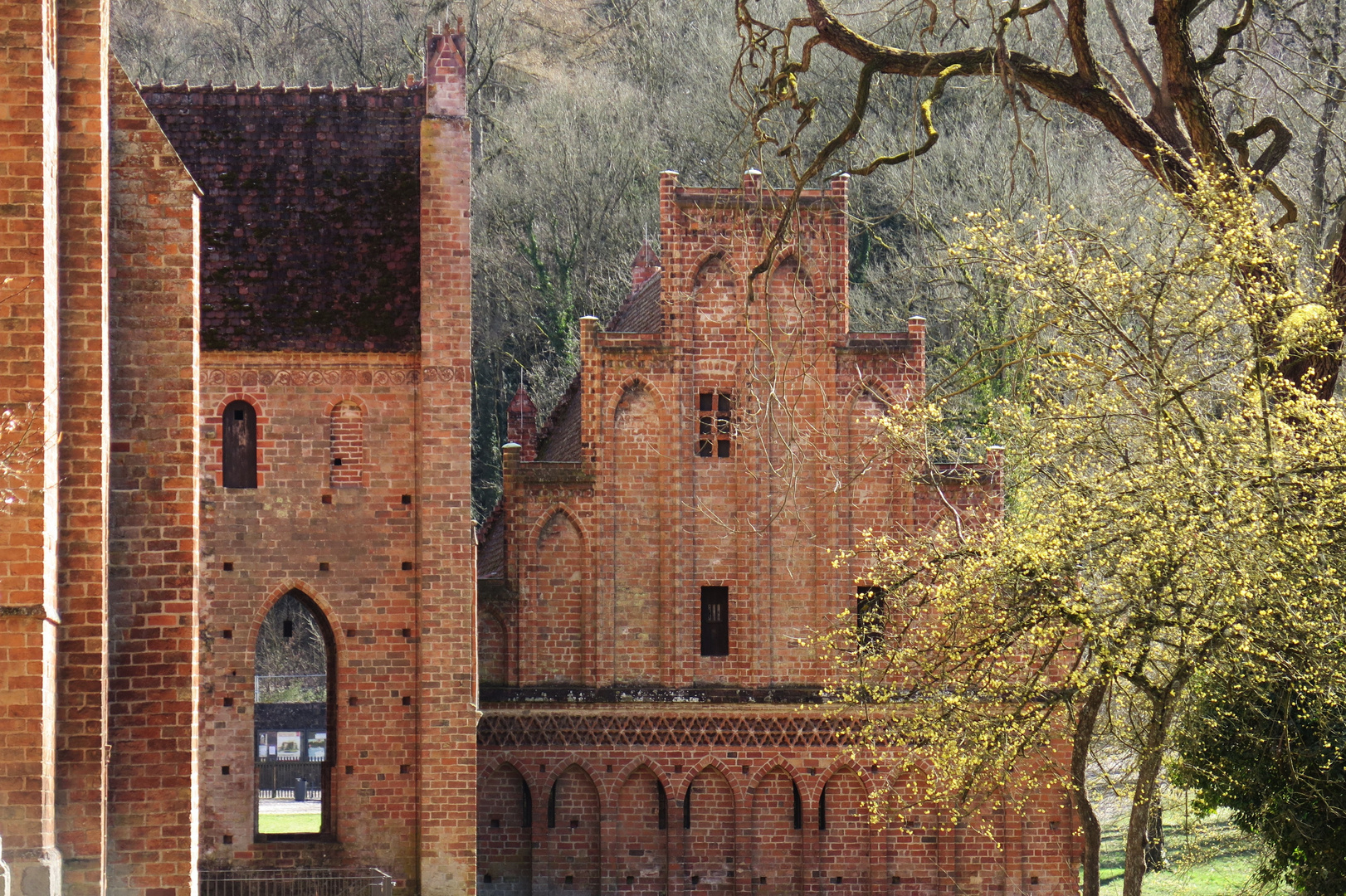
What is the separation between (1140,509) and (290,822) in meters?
23.9

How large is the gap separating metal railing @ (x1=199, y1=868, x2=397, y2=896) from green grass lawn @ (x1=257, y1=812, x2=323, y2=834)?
37.4 feet

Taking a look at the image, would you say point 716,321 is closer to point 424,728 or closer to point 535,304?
point 424,728

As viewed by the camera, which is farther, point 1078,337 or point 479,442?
point 479,442

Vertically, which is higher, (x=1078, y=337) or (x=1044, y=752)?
(x=1078, y=337)

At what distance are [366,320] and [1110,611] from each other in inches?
375

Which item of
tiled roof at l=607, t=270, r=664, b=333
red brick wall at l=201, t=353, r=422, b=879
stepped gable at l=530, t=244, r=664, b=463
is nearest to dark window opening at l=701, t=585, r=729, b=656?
stepped gable at l=530, t=244, r=664, b=463

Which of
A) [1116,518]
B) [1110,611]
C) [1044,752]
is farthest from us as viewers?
[1044,752]

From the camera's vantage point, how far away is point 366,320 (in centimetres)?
1961

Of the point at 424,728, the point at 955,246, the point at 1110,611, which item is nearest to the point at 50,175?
the point at 955,246

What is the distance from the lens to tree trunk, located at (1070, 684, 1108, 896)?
1495 cm

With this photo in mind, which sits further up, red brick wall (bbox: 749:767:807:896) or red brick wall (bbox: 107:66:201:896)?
red brick wall (bbox: 107:66:201:896)

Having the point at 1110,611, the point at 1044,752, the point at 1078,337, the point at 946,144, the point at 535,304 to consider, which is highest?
the point at 946,144

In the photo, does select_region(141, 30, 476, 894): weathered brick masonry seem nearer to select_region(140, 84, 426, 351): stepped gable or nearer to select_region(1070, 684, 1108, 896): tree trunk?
select_region(140, 84, 426, 351): stepped gable

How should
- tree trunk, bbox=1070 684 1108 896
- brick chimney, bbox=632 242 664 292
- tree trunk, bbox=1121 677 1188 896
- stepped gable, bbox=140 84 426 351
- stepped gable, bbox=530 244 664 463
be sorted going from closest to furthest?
tree trunk, bbox=1121 677 1188 896 < tree trunk, bbox=1070 684 1108 896 < stepped gable, bbox=140 84 426 351 < stepped gable, bbox=530 244 664 463 < brick chimney, bbox=632 242 664 292
